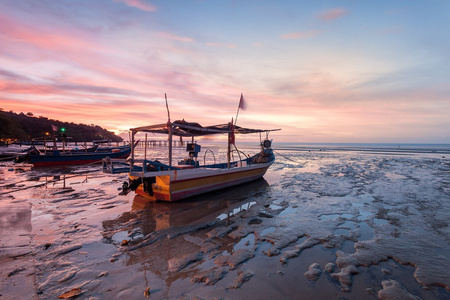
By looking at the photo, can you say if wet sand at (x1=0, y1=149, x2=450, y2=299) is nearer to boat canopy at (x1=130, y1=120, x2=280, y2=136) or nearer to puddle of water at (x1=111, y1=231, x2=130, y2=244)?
puddle of water at (x1=111, y1=231, x2=130, y2=244)

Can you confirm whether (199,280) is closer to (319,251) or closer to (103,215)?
(319,251)

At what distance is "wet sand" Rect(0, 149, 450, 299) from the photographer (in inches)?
146

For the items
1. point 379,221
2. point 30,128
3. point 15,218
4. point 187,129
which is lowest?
point 379,221

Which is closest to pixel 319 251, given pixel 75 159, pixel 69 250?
pixel 69 250

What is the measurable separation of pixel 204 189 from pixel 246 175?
365 cm

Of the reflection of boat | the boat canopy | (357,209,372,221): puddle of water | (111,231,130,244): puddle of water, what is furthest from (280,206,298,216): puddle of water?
(111,231,130,244): puddle of water

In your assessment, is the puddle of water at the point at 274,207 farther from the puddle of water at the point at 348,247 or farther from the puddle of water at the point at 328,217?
the puddle of water at the point at 348,247

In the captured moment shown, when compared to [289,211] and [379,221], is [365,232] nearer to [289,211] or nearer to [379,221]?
[379,221]

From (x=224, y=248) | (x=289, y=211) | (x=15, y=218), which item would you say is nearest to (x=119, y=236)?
(x=224, y=248)

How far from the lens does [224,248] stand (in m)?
5.22

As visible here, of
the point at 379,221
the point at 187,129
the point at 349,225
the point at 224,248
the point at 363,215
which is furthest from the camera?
the point at 187,129

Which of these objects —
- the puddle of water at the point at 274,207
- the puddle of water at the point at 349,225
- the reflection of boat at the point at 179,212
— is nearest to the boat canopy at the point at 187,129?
the reflection of boat at the point at 179,212

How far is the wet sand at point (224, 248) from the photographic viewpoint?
370 centimetres

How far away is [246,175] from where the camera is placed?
517 inches
